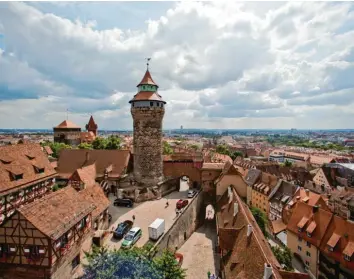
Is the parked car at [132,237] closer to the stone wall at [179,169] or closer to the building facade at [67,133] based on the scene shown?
the stone wall at [179,169]

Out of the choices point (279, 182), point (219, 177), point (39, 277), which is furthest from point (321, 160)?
point (39, 277)

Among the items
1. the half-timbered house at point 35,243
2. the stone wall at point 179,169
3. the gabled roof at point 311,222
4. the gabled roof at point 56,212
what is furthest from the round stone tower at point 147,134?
the half-timbered house at point 35,243

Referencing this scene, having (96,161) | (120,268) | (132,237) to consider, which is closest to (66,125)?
(96,161)

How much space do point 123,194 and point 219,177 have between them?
12.4 meters

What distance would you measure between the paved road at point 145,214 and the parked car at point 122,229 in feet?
1.44

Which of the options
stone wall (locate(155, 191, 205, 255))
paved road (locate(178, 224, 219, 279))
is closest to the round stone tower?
stone wall (locate(155, 191, 205, 255))

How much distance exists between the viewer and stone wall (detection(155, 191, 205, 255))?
2214 centimetres

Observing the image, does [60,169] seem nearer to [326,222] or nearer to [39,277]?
[39,277]

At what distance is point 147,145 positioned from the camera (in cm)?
3359

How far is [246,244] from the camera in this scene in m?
18.0

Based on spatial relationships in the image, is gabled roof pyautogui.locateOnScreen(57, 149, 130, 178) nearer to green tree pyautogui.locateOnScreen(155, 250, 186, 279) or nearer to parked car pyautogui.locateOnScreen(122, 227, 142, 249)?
parked car pyautogui.locateOnScreen(122, 227, 142, 249)

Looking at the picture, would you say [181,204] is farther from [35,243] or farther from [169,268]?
[35,243]

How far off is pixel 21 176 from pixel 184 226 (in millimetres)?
16193

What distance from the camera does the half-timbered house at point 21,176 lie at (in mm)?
21328
